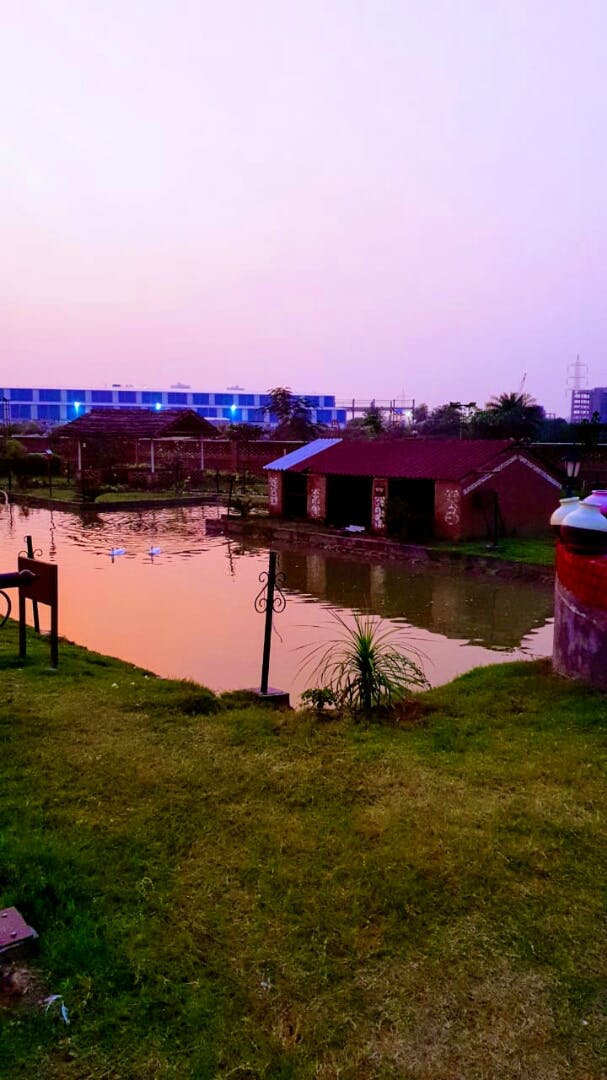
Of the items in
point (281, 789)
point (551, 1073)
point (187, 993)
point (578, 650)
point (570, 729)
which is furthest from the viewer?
point (578, 650)

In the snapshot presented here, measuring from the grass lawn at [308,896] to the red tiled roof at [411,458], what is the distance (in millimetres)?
15634

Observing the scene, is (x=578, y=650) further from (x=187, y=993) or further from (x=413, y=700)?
(x=187, y=993)

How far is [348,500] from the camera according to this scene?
25.5 metres

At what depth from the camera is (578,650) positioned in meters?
7.28

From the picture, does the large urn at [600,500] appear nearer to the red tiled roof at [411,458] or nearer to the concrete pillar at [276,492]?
the red tiled roof at [411,458]

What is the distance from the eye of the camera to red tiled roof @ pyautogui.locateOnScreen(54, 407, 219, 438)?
41562 mm

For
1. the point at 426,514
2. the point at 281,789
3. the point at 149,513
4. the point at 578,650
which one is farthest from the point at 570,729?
the point at 149,513

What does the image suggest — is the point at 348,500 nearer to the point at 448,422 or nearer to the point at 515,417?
the point at 515,417

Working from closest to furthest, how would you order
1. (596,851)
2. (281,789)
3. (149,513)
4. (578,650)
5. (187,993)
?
1. (187,993)
2. (596,851)
3. (281,789)
4. (578,650)
5. (149,513)

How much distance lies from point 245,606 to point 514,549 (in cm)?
856

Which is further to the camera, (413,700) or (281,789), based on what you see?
(413,700)

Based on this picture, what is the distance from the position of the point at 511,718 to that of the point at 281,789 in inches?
97.7

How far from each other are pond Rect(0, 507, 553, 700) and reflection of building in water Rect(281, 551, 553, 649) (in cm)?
3

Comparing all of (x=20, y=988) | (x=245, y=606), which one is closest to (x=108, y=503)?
(x=245, y=606)
